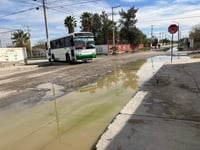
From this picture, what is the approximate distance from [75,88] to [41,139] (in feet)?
15.7

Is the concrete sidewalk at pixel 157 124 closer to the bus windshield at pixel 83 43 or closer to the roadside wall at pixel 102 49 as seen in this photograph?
the bus windshield at pixel 83 43

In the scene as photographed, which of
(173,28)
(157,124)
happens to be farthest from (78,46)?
(157,124)

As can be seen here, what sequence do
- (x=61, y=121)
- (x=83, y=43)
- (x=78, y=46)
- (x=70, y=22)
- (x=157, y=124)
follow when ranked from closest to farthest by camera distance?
1. (x=157, y=124)
2. (x=61, y=121)
3. (x=78, y=46)
4. (x=83, y=43)
5. (x=70, y=22)

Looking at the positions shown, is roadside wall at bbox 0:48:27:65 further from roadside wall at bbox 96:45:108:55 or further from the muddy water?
roadside wall at bbox 96:45:108:55

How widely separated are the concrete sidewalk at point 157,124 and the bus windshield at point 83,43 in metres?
15.4

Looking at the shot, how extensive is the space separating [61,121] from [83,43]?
16.8 m

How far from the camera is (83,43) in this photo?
21.3 m

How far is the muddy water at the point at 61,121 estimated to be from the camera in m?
4.05

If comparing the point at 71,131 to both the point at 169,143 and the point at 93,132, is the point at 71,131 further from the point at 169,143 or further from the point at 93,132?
the point at 169,143

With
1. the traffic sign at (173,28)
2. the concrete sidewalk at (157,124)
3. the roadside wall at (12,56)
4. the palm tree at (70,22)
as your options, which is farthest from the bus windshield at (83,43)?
the palm tree at (70,22)

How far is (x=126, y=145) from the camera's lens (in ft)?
11.1

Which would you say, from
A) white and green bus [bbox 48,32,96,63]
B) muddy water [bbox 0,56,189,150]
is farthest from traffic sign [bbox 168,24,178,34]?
muddy water [bbox 0,56,189,150]

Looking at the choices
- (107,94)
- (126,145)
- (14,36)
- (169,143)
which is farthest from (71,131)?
(14,36)

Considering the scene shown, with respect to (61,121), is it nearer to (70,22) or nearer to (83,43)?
(83,43)
